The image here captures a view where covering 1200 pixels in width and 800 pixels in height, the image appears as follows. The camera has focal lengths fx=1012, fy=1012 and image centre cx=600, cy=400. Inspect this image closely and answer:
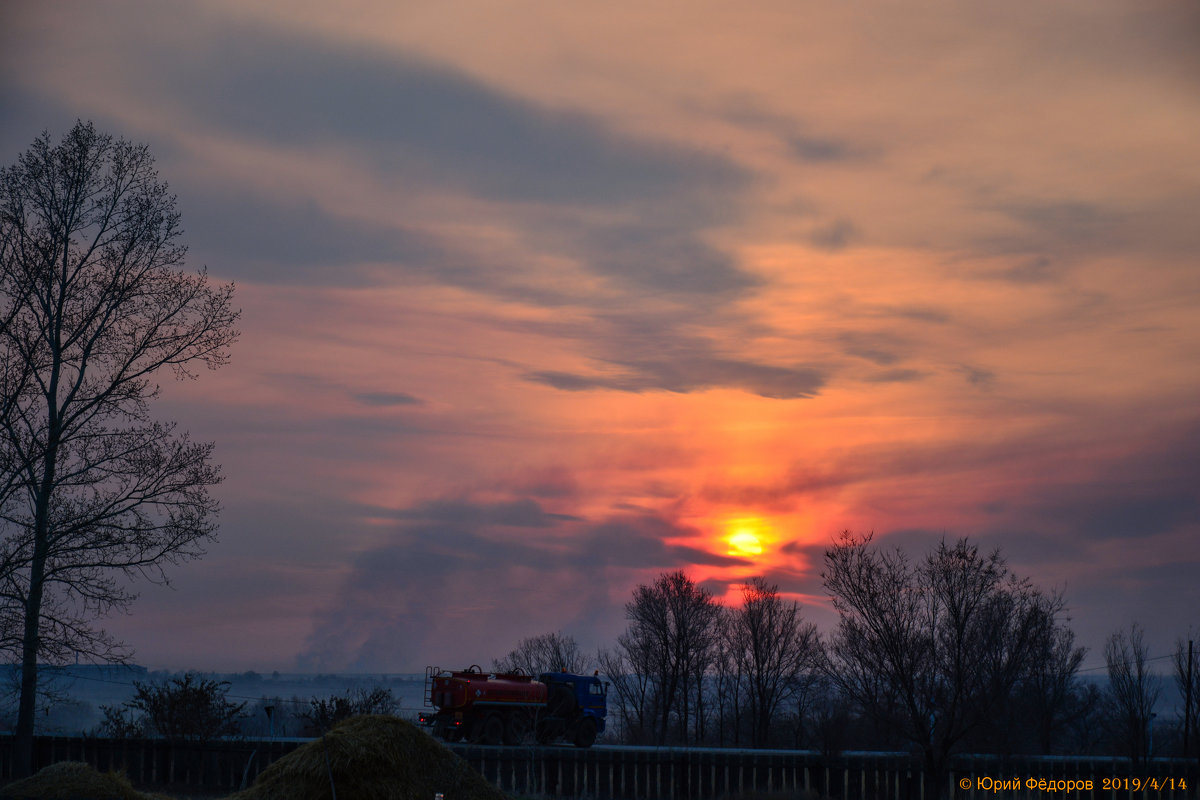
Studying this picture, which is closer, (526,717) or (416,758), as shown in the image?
(416,758)

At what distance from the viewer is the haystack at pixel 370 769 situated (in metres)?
15.9

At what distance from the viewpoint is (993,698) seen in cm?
2481

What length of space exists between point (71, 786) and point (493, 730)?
883 inches

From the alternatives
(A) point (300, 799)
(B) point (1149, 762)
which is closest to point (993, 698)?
(B) point (1149, 762)

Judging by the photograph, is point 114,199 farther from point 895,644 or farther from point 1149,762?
point 1149,762

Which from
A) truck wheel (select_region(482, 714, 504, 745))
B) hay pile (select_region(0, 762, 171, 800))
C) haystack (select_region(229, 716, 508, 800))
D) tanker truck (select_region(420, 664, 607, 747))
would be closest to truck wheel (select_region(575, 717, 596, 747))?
tanker truck (select_region(420, 664, 607, 747))

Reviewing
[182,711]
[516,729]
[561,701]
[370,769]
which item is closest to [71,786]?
[370,769]

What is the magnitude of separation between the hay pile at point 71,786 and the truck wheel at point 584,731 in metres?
25.5

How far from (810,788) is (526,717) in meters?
14.4

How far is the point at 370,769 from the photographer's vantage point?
16.2 meters

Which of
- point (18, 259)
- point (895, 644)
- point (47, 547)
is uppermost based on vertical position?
point (18, 259)

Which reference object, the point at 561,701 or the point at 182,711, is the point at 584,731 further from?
the point at 182,711

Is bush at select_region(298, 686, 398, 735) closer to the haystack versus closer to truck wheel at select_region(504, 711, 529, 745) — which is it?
truck wheel at select_region(504, 711, 529, 745)

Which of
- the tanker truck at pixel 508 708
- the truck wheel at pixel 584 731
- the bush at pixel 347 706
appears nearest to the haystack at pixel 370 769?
the bush at pixel 347 706
